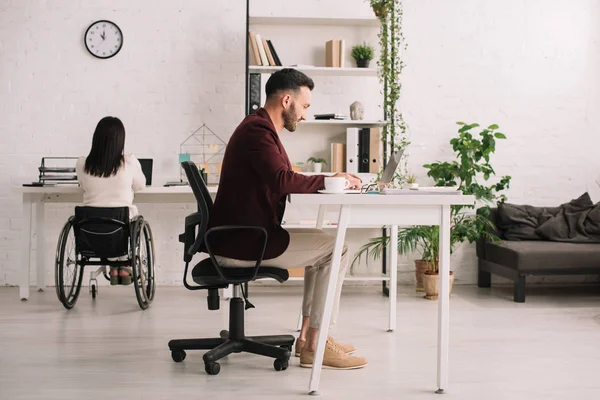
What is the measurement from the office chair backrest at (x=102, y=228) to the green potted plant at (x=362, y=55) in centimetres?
206

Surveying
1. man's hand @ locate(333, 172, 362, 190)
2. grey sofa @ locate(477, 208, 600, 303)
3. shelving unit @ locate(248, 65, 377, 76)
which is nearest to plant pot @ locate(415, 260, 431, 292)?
grey sofa @ locate(477, 208, 600, 303)

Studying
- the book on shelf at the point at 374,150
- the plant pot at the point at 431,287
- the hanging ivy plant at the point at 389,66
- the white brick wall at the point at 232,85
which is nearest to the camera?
the plant pot at the point at 431,287

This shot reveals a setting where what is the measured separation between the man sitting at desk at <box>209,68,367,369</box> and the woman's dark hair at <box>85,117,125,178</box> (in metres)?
1.65

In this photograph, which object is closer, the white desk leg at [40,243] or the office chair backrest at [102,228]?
the office chair backrest at [102,228]

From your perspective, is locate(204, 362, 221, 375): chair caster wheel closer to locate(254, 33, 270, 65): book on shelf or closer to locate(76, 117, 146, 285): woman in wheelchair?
locate(76, 117, 146, 285): woman in wheelchair

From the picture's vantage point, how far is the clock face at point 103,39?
5.65 metres

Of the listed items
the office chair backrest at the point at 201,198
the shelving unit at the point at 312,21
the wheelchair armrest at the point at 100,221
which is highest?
the shelving unit at the point at 312,21

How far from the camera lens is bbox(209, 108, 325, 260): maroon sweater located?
307cm

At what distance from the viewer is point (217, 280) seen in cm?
313

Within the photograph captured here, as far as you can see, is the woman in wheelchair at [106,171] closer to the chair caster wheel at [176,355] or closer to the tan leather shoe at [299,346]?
the chair caster wheel at [176,355]

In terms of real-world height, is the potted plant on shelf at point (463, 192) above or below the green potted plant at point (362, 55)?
below

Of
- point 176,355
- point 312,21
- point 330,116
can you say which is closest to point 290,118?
point 176,355

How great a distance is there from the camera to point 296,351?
349 centimetres

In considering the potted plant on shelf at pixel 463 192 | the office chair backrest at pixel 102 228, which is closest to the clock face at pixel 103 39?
the office chair backrest at pixel 102 228
